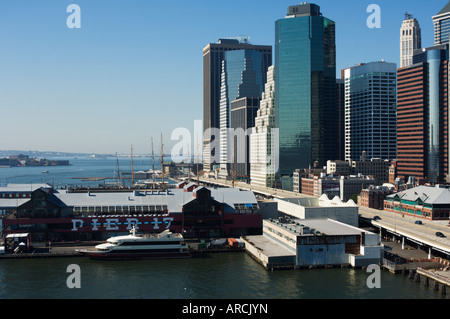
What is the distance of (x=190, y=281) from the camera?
196 feet

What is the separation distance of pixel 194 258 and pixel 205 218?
13.7 m

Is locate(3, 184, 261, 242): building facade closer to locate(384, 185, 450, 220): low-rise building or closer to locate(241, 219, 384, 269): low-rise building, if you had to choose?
locate(241, 219, 384, 269): low-rise building

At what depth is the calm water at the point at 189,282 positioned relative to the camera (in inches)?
2141

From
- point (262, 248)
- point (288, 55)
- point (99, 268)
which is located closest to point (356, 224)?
point (262, 248)

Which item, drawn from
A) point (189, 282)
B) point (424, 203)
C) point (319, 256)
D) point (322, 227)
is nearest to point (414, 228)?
point (424, 203)

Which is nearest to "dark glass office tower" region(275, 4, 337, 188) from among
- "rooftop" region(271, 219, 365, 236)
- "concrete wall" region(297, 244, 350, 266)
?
"rooftop" region(271, 219, 365, 236)

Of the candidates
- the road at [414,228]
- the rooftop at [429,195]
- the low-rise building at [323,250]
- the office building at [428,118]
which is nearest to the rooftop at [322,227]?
the low-rise building at [323,250]

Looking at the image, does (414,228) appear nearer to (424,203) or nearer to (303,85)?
(424,203)

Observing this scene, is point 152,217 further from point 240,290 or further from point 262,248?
point 240,290

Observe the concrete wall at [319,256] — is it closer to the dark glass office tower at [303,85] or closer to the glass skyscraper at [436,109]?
the glass skyscraper at [436,109]

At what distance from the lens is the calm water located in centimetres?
5438

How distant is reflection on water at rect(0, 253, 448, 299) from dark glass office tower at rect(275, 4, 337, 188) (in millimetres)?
126117

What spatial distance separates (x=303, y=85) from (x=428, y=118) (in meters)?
45.2

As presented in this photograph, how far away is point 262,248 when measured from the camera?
236ft
